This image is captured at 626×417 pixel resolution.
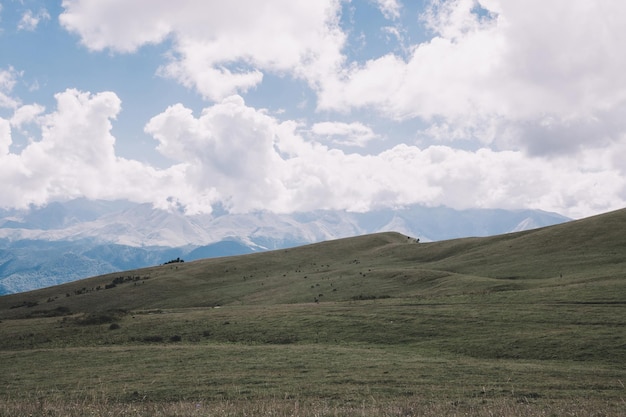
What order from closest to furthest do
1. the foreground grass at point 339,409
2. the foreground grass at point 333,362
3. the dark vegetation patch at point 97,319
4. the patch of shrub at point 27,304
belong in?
the foreground grass at point 339,409 < the foreground grass at point 333,362 < the dark vegetation patch at point 97,319 < the patch of shrub at point 27,304

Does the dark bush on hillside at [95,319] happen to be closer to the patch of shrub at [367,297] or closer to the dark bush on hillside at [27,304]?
the patch of shrub at [367,297]

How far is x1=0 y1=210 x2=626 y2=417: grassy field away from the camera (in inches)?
802

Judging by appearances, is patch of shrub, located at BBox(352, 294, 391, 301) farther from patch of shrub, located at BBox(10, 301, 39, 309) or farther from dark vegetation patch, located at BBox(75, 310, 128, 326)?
patch of shrub, located at BBox(10, 301, 39, 309)

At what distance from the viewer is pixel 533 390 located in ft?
72.9

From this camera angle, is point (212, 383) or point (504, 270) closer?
point (212, 383)

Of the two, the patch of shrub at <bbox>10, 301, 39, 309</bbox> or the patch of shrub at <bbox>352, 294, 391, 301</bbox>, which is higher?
the patch of shrub at <bbox>10, 301, 39, 309</bbox>

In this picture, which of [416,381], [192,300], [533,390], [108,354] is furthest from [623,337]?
[192,300]

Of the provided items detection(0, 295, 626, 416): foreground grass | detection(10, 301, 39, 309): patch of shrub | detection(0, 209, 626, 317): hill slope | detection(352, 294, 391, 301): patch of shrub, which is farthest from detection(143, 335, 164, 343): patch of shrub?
detection(10, 301, 39, 309): patch of shrub

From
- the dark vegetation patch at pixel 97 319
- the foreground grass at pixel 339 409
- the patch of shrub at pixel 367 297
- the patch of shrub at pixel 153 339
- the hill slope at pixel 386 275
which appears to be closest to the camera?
the foreground grass at pixel 339 409

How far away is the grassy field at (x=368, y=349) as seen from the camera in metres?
20.4

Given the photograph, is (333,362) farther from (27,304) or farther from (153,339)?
(27,304)

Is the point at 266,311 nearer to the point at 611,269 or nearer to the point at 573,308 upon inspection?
the point at 573,308

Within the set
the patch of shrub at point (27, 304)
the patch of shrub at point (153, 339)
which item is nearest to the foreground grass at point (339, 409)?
the patch of shrub at point (153, 339)

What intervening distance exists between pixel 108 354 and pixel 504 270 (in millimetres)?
56886
